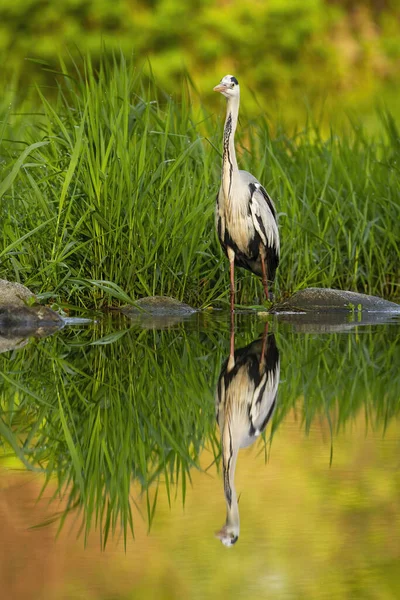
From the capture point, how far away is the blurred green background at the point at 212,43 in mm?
17953

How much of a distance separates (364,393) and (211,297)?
3.43 m

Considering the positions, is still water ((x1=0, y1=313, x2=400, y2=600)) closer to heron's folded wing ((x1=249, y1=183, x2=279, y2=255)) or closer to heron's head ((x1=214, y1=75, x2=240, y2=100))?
heron's folded wing ((x1=249, y1=183, x2=279, y2=255))

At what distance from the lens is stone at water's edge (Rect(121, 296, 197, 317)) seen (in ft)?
22.3

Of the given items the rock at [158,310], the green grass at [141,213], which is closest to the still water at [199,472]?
the rock at [158,310]

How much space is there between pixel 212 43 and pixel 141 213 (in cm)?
1195

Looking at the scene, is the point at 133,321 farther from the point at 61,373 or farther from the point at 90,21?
the point at 90,21

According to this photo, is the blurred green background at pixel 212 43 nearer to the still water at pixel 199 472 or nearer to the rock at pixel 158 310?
the rock at pixel 158 310

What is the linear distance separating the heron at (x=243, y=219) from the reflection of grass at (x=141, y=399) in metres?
0.96

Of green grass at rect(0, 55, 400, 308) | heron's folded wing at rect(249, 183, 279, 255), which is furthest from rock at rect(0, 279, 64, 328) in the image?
heron's folded wing at rect(249, 183, 279, 255)

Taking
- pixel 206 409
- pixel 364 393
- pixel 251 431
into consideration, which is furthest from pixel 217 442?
pixel 364 393

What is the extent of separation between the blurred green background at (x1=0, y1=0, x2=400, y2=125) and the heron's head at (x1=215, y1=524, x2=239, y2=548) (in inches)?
608

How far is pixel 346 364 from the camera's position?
189 inches

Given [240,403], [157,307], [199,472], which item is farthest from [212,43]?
[199,472]

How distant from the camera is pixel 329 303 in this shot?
23.6 feet
